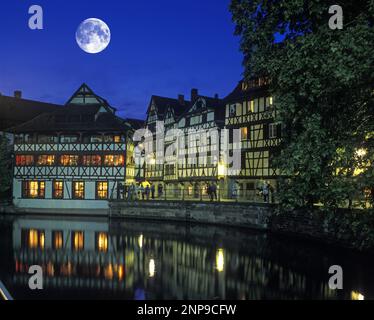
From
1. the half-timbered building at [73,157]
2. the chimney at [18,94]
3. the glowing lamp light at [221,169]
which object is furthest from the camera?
the chimney at [18,94]

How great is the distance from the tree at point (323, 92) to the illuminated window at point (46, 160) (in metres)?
33.4

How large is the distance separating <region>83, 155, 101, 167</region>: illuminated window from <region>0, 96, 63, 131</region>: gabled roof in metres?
20.2

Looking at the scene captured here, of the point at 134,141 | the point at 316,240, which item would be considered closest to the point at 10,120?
the point at 134,141

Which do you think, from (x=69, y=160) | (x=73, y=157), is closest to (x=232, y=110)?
(x=73, y=157)

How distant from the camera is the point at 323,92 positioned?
13219 millimetres

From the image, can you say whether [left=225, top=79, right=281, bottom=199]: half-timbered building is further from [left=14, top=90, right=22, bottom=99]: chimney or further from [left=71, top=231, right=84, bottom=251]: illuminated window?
[left=14, top=90, right=22, bottom=99]: chimney

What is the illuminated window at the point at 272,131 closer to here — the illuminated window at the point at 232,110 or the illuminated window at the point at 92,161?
the illuminated window at the point at 232,110

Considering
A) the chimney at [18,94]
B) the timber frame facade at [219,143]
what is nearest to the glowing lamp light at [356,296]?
the timber frame facade at [219,143]

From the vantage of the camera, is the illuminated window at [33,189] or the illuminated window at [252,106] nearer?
the illuminated window at [252,106]

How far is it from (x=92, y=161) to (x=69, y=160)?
103 inches

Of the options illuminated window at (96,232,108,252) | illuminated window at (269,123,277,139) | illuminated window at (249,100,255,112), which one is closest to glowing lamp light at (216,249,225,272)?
illuminated window at (96,232,108,252)

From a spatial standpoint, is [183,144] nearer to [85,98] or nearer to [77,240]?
[85,98]

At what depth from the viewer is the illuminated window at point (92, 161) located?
144 ft
